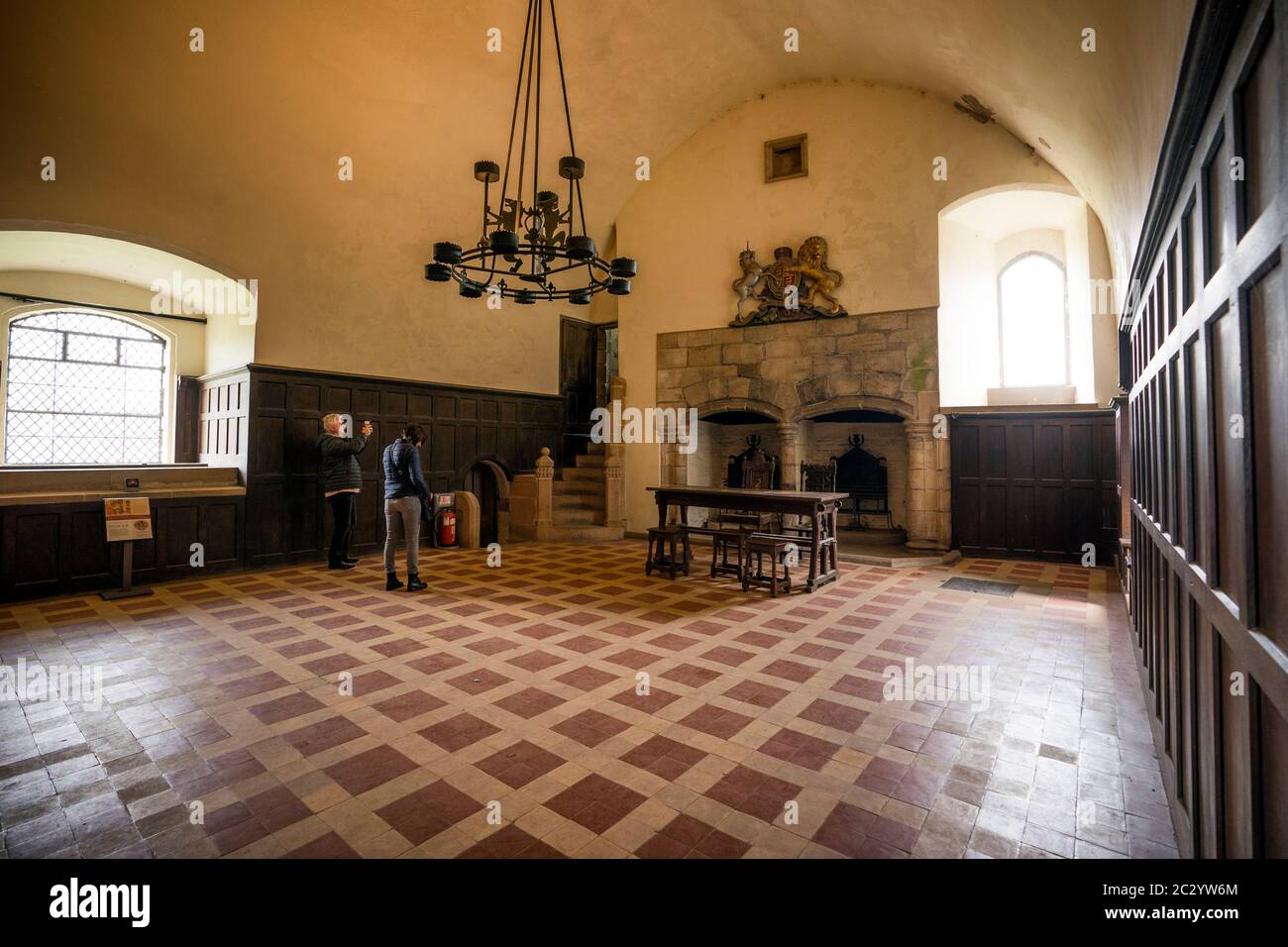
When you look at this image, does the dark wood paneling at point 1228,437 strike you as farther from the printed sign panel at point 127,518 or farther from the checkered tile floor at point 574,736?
the printed sign panel at point 127,518

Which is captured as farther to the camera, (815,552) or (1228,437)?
(815,552)

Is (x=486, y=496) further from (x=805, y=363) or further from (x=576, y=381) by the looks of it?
(x=805, y=363)

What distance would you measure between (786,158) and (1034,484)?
5.99m

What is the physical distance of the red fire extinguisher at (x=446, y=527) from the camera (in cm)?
873

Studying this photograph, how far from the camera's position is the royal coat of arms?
861 cm

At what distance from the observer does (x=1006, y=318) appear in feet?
29.3

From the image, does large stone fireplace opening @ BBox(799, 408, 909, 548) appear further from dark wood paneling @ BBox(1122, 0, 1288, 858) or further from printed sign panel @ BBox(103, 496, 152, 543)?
printed sign panel @ BBox(103, 496, 152, 543)

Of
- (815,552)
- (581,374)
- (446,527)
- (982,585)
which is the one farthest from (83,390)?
(982,585)

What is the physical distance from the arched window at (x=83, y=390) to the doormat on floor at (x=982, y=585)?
410 inches

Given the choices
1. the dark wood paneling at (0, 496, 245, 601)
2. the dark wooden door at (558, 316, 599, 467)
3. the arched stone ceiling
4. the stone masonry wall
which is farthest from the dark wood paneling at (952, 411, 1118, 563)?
the dark wood paneling at (0, 496, 245, 601)

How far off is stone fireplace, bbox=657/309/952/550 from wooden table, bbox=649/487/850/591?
227cm

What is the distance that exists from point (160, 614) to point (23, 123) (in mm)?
4481

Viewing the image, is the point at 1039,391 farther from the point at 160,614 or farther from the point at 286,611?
the point at 160,614

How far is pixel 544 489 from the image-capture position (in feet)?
30.5
